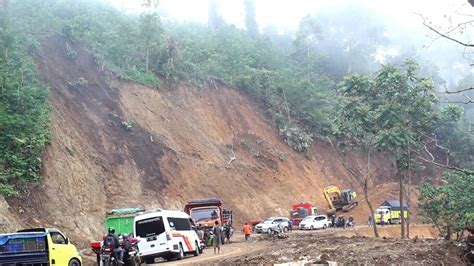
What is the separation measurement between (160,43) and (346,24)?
59.5 meters

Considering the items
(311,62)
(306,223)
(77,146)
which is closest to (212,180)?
(306,223)

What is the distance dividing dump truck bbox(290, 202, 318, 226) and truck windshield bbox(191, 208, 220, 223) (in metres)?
12.8

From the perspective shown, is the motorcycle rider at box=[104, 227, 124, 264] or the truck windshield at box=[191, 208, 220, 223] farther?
the truck windshield at box=[191, 208, 220, 223]

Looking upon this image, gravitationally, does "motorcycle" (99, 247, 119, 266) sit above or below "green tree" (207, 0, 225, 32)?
below

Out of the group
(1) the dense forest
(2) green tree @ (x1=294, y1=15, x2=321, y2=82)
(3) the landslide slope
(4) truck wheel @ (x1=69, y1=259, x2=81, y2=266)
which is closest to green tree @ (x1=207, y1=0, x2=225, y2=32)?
(1) the dense forest

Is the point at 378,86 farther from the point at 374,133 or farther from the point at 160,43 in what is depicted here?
the point at 160,43

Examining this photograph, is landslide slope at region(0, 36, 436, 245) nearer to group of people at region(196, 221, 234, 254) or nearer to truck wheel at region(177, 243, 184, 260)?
group of people at region(196, 221, 234, 254)

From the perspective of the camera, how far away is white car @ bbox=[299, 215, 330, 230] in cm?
3931

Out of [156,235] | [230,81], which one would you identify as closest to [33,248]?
[156,235]

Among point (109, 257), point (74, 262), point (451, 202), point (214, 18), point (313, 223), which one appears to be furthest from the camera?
point (214, 18)

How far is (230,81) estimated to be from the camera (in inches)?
2003

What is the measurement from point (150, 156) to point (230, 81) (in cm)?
1690

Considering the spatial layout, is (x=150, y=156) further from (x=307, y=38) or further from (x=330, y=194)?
(x=307, y=38)

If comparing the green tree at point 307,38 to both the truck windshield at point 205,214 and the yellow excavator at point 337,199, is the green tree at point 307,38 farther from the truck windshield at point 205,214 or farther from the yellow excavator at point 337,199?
the truck windshield at point 205,214
